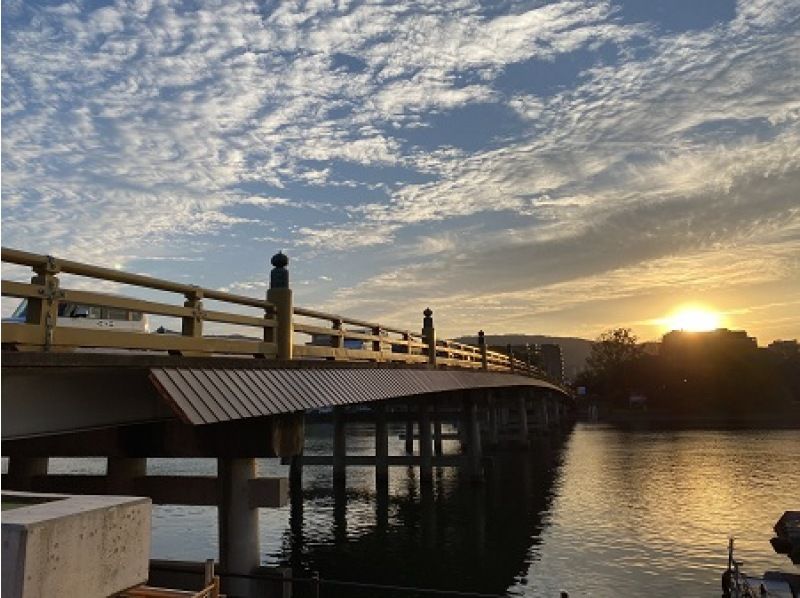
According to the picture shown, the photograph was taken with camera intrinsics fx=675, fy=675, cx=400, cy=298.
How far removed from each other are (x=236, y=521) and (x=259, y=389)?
2.43 m

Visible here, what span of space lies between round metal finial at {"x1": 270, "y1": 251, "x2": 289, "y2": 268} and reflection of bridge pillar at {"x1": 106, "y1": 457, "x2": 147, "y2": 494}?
4.66 metres

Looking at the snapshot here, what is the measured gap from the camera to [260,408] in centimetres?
1045

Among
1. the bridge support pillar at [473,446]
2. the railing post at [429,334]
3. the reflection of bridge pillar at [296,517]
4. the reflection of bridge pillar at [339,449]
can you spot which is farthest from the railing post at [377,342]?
the bridge support pillar at [473,446]

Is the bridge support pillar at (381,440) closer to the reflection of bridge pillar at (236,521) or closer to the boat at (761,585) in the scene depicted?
the boat at (761,585)

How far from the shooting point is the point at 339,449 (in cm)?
4431

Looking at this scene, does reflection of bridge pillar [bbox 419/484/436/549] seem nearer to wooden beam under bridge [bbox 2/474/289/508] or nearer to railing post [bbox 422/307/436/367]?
railing post [bbox 422/307/436/367]

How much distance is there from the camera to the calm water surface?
23016 mm

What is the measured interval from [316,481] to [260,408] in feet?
128

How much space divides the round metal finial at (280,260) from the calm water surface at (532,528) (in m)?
12.3

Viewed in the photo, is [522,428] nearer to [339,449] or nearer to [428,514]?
[339,449]

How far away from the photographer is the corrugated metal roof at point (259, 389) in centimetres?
894

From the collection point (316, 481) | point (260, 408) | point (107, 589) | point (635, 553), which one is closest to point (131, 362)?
point (260, 408)

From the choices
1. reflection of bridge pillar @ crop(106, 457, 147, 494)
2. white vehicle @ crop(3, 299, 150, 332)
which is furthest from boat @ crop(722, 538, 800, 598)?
white vehicle @ crop(3, 299, 150, 332)

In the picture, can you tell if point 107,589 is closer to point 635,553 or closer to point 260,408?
point 260,408
